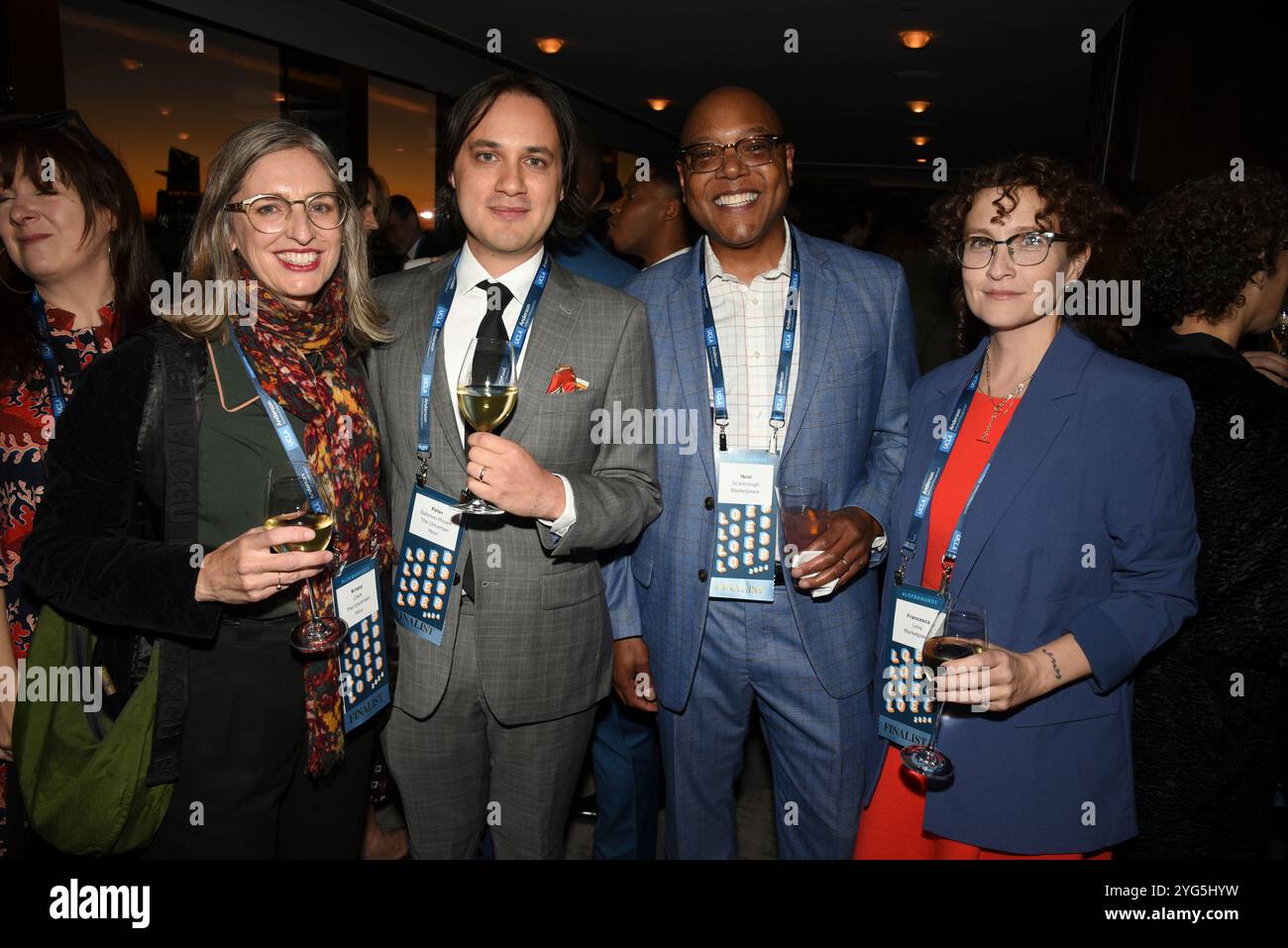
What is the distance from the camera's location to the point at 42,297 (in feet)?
6.79

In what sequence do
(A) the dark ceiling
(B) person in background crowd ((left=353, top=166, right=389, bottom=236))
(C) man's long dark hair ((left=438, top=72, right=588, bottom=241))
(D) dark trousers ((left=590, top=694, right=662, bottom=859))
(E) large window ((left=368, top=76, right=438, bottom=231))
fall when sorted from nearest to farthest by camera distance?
1. (C) man's long dark hair ((left=438, top=72, right=588, bottom=241))
2. (D) dark trousers ((left=590, top=694, right=662, bottom=859))
3. (B) person in background crowd ((left=353, top=166, right=389, bottom=236))
4. (A) the dark ceiling
5. (E) large window ((left=368, top=76, right=438, bottom=231))

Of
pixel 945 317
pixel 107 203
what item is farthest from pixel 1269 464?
pixel 945 317

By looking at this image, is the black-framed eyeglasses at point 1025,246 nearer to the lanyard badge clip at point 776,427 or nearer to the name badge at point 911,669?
the lanyard badge clip at point 776,427

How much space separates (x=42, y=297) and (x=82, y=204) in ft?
0.79

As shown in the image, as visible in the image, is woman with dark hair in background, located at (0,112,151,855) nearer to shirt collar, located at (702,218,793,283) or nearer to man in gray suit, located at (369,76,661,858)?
man in gray suit, located at (369,76,661,858)

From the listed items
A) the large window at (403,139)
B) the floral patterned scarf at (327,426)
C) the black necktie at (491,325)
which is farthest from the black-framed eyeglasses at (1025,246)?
the large window at (403,139)

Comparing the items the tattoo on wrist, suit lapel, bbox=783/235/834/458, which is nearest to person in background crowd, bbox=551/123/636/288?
suit lapel, bbox=783/235/834/458

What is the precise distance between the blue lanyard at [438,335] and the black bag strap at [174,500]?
430mm

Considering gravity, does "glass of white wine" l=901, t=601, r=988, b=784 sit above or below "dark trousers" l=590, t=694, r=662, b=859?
above

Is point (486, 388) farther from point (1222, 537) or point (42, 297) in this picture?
point (1222, 537)

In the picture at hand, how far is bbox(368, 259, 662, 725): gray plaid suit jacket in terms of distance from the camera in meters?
1.87

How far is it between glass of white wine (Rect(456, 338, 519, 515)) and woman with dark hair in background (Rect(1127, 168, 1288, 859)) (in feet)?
4.81

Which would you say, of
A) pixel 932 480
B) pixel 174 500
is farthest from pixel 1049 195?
pixel 174 500
